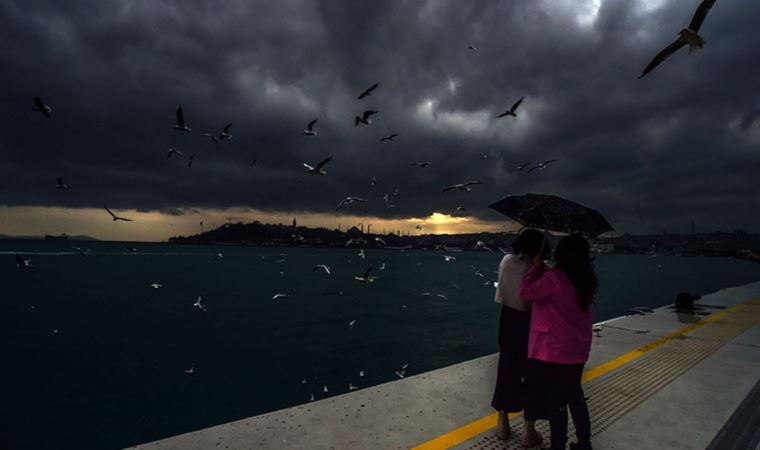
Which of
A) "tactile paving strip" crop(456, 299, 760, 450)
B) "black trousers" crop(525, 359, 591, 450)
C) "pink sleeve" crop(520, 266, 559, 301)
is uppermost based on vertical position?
"pink sleeve" crop(520, 266, 559, 301)

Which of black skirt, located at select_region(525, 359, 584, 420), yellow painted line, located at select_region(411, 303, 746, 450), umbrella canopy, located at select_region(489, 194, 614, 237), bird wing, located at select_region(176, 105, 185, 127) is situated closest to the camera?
black skirt, located at select_region(525, 359, 584, 420)

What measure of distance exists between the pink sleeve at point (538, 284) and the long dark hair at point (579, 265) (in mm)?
153

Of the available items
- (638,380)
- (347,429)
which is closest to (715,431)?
(638,380)

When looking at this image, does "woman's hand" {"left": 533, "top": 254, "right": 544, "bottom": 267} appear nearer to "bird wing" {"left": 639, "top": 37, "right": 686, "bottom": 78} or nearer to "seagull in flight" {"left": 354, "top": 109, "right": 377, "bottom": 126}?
"bird wing" {"left": 639, "top": 37, "right": 686, "bottom": 78}

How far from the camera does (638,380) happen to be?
6.13 meters

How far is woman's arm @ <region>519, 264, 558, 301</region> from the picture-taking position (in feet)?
11.0

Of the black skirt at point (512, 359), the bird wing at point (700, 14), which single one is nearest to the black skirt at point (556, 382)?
the black skirt at point (512, 359)

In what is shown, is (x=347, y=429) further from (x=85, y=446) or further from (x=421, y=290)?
(x=421, y=290)

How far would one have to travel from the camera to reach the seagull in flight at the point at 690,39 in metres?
4.52

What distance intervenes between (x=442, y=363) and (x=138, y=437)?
12042 mm

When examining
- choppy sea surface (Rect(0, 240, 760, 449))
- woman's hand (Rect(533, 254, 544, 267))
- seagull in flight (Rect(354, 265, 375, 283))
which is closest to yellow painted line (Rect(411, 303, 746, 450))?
woman's hand (Rect(533, 254, 544, 267))

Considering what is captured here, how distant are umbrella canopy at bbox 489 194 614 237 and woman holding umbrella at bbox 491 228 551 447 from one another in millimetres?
519

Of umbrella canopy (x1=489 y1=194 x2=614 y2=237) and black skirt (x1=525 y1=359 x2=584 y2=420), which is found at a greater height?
umbrella canopy (x1=489 y1=194 x2=614 y2=237)

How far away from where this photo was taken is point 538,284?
3.36m
